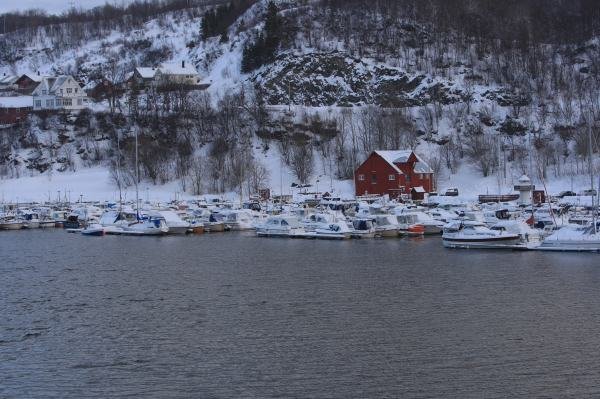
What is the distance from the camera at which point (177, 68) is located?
118875 millimetres

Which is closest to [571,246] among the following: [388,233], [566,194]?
[388,233]

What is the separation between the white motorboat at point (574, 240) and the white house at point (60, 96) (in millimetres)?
80039

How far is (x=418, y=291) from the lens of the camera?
3353cm

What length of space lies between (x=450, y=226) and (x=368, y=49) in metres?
65.9

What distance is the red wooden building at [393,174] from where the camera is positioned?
81.2 meters

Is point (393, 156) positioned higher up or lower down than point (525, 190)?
higher up

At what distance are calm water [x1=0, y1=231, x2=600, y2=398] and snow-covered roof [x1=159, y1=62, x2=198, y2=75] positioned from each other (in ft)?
245

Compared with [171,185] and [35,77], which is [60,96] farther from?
[171,185]

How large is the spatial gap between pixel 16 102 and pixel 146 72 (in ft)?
60.8

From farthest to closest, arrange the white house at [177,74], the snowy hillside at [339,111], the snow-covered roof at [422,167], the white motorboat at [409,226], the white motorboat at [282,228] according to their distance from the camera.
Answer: the white house at [177,74]
the snowy hillside at [339,111]
the snow-covered roof at [422,167]
the white motorboat at [282,228]
the white motorboat at [409,226]

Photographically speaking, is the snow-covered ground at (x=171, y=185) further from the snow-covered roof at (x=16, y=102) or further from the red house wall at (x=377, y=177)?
the snow-covered roof at (x=16, y=102)

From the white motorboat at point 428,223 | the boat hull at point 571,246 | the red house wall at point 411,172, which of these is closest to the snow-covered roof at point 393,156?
Result: the red house wall at point 411,172

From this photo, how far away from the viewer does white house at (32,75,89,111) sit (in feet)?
366

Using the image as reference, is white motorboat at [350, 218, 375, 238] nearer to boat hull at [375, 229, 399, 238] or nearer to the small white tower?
boat hull at [375, 229, 399, 238]
